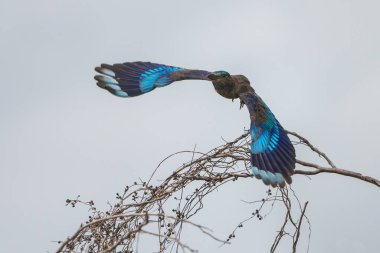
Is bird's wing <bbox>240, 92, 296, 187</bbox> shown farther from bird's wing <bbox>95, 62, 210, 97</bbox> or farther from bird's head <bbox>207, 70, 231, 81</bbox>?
bird's wing <bbox>95, 62, 210, 97</bbox>

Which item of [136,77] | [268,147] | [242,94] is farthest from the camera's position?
[136,77]

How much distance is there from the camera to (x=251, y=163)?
5.39 meters

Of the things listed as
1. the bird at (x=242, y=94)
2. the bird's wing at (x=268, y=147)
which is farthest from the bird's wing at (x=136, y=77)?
the bird's wing at (x=268, y=147)

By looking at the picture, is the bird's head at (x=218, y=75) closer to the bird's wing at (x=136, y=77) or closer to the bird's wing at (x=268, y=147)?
the bird's wing at (x=136, y=77)

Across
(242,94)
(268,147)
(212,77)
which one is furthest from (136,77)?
(268,147)

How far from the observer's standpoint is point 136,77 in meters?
6.93

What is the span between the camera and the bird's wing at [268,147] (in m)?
5.25

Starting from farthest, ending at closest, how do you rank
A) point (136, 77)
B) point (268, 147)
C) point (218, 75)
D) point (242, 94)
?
point (136, 77)
point (218, 75)
point (242, 94)
point (268, 147)

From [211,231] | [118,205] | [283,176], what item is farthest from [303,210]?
[211,231]

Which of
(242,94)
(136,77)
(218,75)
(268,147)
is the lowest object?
(268,147)

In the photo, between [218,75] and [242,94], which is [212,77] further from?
[242,94]

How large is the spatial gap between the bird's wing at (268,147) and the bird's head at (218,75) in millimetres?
258

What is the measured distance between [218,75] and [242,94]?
310 mm

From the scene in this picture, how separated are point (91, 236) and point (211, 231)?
1.47 meters
